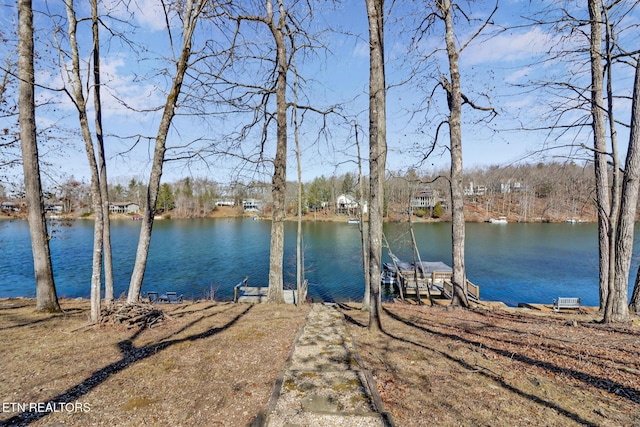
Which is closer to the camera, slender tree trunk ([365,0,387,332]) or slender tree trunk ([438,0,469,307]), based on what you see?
slender tree trunk ([365,0,387,332])

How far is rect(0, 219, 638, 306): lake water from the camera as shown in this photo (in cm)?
1788

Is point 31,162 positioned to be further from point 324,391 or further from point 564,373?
point 564,373

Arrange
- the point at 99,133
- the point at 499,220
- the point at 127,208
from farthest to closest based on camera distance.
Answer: the point at 127,208 < the point at 499,220 < the point at 99,133

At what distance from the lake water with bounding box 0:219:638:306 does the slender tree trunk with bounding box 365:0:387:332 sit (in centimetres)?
840

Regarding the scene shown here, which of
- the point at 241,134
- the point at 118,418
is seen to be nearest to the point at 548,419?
the point at 118,418

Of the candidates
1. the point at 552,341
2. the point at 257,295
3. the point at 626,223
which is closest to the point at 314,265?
the point at 257,295

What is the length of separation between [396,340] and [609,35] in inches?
283

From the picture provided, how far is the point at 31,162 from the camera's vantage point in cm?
646

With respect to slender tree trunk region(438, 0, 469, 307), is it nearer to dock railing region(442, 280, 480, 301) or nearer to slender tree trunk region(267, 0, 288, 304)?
slender tree trunk region(267, 0, 288, 304)

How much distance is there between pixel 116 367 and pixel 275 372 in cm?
206

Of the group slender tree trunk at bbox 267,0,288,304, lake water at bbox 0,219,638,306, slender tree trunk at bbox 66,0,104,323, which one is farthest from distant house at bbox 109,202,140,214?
slender tree trunk at bbox 66,0,104,323

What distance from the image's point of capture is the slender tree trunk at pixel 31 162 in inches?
249

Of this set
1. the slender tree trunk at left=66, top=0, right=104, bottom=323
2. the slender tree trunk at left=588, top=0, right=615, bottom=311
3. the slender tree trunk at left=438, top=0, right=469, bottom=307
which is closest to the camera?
the slender tree trunk at left=66, top=0, right=104, bottom=323

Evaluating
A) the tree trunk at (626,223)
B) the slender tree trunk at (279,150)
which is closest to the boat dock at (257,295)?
the slender tree trunk at (279,150)
